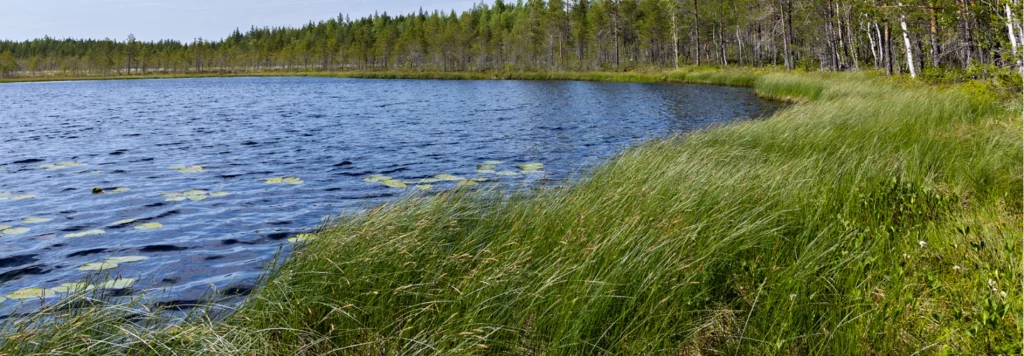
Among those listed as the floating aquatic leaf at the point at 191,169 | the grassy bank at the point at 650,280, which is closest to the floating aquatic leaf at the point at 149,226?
the grassy bank at the point at 650,280

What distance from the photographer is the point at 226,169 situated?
542 inches

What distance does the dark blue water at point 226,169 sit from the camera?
7.39 m

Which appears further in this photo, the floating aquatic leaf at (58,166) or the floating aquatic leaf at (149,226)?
the floating aquatic leaf at (58,166)

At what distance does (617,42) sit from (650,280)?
78.1m

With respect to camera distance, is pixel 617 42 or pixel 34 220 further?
pixel 617 42

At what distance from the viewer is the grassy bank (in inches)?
147

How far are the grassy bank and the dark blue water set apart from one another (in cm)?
126

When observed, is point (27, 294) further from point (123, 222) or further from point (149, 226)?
point (123, 222)

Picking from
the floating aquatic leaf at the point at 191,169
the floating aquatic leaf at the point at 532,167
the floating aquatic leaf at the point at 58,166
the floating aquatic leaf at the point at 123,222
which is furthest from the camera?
the floating aquatic leaf at the point at 58,166

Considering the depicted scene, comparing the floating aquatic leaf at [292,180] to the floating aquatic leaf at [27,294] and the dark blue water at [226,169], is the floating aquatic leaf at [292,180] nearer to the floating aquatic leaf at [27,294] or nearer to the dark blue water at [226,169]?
the dark blue water at [226,169]

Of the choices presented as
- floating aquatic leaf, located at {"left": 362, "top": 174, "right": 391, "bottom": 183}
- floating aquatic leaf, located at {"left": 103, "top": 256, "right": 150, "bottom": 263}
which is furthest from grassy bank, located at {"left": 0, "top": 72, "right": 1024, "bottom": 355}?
floating aquatic leaf, located at {"left": 362, "top": 174, "right": 391, "bottom": 183}

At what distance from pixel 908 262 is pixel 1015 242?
70 cm

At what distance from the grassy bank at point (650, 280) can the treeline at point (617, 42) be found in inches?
255

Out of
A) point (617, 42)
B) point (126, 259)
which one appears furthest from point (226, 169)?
point (617, 42)
